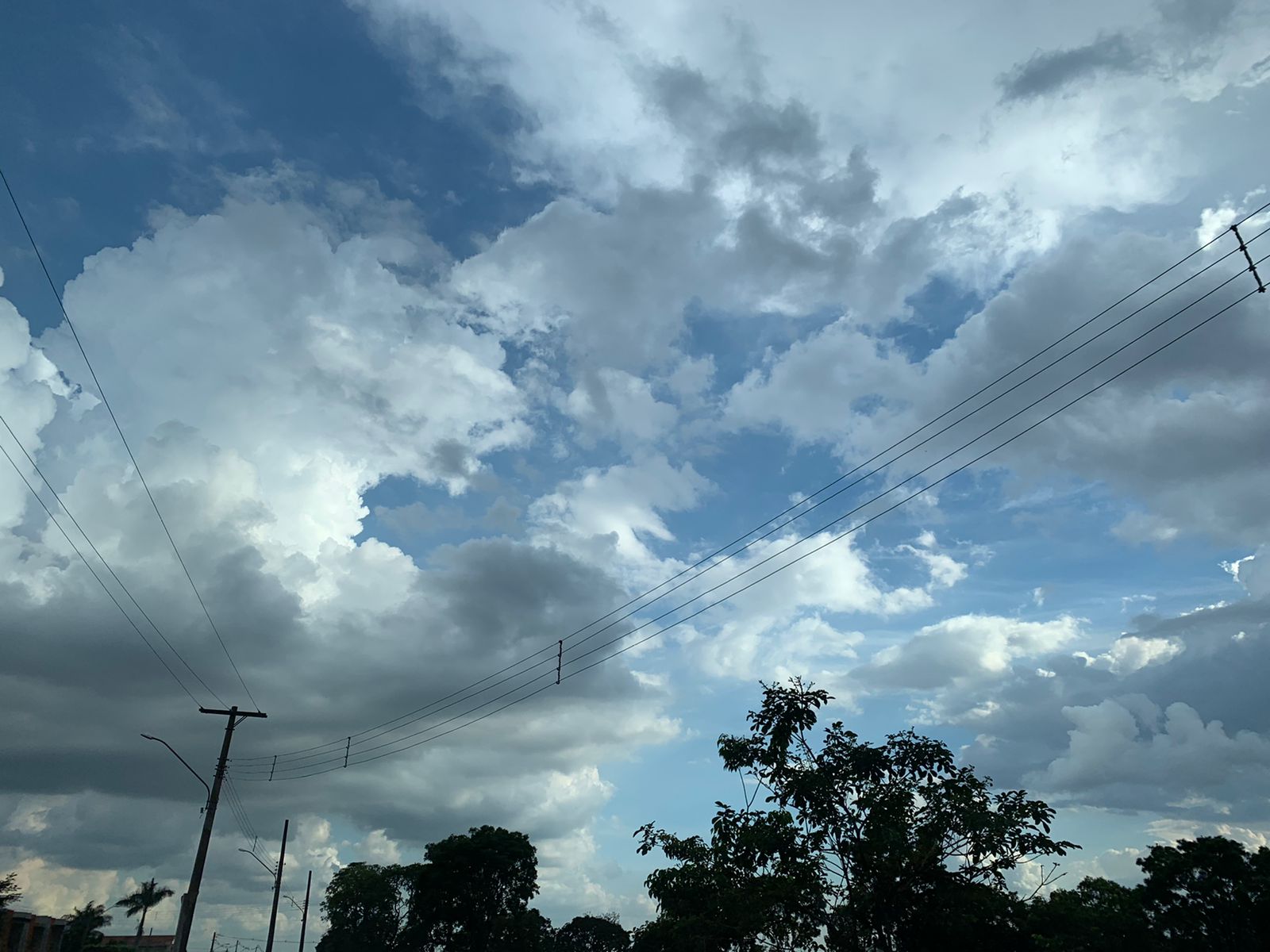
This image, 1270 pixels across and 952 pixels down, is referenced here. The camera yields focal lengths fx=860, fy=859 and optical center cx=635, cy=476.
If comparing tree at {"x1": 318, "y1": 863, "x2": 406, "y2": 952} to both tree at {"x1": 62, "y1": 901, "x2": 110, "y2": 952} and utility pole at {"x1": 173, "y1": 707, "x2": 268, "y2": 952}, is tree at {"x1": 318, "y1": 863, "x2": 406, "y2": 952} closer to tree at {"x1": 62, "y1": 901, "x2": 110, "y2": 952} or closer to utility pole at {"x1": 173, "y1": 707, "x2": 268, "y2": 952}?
tree at {"x1": 62, "y1": 901, "x2": 110, "y2": 952}

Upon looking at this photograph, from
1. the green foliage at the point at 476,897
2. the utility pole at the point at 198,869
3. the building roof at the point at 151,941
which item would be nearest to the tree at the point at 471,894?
the green foliage at the point at 476,897

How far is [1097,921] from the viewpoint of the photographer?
45250 mm

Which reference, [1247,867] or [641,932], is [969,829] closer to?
[641,932]

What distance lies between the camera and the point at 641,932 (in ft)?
86.3

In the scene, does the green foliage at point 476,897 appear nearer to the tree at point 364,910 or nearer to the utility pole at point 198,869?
the tree at point 364,910

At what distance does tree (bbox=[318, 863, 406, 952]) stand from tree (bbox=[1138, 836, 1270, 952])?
2909 inches

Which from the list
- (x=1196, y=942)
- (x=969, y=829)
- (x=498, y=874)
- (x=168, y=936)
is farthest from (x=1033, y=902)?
(x=168, y=936)

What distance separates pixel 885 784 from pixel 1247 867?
1576 inches

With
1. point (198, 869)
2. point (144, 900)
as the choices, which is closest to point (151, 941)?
point (144, 900)

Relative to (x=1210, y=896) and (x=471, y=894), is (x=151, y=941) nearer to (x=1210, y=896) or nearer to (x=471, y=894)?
(x=471, y=894)

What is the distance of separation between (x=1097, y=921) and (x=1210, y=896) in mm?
7602

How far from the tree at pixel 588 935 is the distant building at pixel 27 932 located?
199 feet

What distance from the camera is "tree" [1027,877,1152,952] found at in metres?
35.5

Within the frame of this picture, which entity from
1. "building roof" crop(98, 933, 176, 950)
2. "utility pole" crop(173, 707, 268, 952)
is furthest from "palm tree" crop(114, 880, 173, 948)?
"utility pole" crop(173, 707, 268, 952)
